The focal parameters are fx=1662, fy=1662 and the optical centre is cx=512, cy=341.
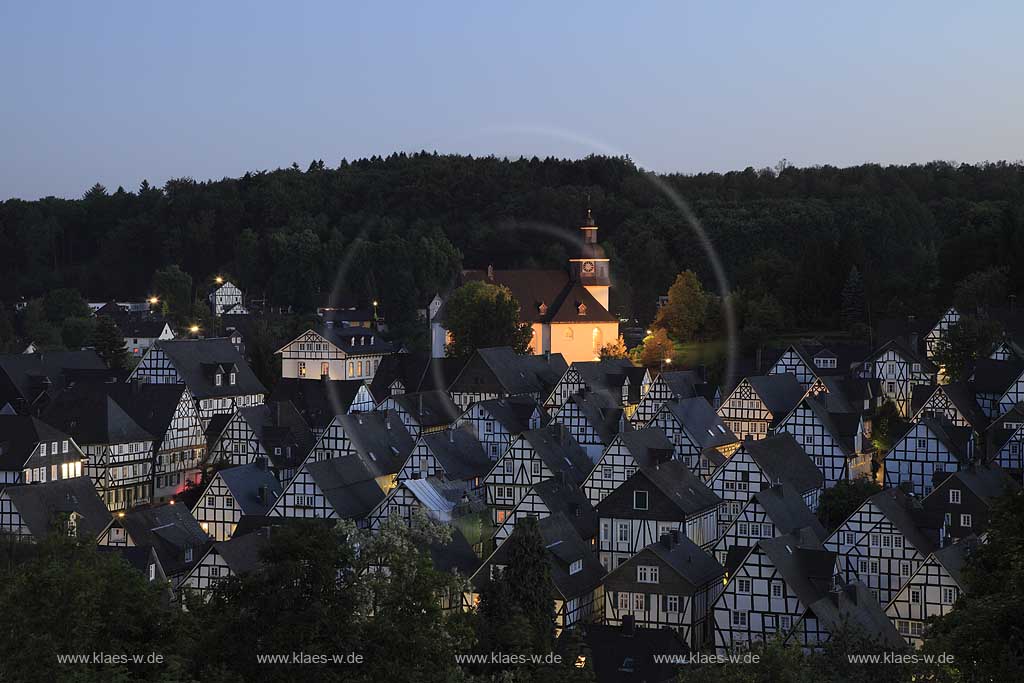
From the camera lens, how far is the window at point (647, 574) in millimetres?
38531

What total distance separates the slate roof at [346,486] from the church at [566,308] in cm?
3539

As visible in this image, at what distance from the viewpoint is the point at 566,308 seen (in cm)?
8762

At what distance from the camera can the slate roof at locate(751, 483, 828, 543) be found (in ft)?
136

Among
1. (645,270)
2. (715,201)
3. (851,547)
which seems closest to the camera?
(851,547)

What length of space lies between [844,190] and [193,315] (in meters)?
48.2

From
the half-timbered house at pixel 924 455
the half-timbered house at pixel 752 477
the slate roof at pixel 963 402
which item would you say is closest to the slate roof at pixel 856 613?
the half-timbered house at pixel 752 477

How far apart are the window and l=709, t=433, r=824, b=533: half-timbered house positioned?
296 inches

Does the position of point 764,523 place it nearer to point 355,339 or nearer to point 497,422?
point 497,422

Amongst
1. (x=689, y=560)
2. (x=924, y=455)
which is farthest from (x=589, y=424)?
(x=689, y=560)

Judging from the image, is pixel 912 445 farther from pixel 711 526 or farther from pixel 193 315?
pixel 193 315

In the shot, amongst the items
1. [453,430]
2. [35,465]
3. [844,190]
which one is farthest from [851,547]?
[844,190]

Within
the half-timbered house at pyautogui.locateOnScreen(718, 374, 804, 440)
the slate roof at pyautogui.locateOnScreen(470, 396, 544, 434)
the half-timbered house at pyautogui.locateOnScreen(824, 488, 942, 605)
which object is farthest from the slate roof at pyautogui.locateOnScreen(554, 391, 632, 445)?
the half-timbered house at pyautogui.locateOnScreen(824, 488, 942, 605)

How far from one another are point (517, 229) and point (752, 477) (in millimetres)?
77516

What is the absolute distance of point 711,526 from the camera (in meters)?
45.3
